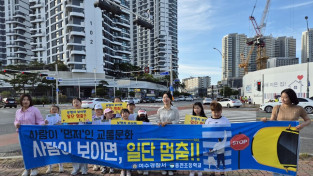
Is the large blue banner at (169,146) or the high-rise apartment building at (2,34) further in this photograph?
the high-rise apartment building at (2,34)

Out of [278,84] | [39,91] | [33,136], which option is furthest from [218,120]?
[39,91]

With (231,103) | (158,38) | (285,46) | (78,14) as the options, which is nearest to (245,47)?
(285,46)

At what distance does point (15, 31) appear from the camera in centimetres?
9012

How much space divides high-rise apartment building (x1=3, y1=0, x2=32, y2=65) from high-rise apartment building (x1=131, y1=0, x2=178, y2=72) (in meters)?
59.0

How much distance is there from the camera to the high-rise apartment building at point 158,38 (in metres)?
115

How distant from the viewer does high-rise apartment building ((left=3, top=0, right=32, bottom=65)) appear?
8938 cm

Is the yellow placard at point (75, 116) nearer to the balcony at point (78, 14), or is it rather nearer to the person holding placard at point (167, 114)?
the person holding placard at point (167, 114)

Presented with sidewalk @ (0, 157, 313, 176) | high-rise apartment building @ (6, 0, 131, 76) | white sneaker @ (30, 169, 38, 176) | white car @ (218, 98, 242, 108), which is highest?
high-rise apartment building @ (6, 0, 131, 76)

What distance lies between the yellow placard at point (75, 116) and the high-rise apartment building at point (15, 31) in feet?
341

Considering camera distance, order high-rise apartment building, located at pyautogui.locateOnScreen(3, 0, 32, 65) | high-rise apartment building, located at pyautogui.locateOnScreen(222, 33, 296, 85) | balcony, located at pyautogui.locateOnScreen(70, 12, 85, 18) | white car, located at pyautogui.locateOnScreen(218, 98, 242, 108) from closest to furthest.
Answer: white car, located at pyautogui.locateOnScreen(218, 98, 242, 108) < balcony, located at pyautogui.locateOnScreen(70, 12, 85, 18) < high-rise apartment building, located at pyautogui.locateOnScreen(3, 0, 32, 65) < high-rise apartment building, located at pyautogui.locateOnScreen(222, 33, 296, 85)

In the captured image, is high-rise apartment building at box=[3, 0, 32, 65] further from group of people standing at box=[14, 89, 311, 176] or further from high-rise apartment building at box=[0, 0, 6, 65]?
group of people standing at box=[14, 89, 311, 176]

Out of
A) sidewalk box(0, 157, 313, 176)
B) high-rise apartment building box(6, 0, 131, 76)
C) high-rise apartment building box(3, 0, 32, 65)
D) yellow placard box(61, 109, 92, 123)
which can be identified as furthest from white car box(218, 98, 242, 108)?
high-rise apartment building box(3, 0, 32, 65)

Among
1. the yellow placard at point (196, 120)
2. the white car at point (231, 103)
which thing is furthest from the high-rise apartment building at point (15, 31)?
the yellow placard at point (196, 120)

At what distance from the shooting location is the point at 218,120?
405 centimetres
